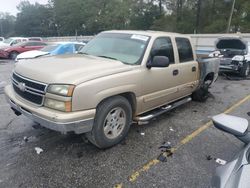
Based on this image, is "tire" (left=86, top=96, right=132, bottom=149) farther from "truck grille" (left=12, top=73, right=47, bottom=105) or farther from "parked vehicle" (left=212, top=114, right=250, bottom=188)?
"parked vehicle" (left=212, top=114, right=250, bottom=188)

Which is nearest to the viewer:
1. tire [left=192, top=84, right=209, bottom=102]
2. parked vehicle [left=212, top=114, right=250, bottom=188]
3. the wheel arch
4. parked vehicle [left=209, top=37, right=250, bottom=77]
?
parked vehicle [left=212, top=114, right=250, bottom=188]

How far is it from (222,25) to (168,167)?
39822 millimetres

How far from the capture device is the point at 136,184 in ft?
9.27

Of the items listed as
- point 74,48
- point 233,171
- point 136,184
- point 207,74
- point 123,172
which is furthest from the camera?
point 74,48

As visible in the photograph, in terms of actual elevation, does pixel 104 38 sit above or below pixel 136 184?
above

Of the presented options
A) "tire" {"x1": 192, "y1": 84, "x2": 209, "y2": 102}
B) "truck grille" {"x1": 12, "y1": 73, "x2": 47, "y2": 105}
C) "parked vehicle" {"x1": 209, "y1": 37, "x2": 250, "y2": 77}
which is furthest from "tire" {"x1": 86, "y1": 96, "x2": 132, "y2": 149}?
"parked vehicle" {"x1": 209, "y1": 37, "x2": 250, "y2": 77}

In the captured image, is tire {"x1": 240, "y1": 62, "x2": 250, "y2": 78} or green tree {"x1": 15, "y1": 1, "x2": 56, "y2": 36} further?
green tree {"x1": 15, "y1": 1, "x2": 56, "y2": 36}

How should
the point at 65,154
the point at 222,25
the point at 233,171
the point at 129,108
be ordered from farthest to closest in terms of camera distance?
the point at 222,25
the point at 129,108
the point at 65,154
the point at 233,171

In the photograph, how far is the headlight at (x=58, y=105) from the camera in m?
2.83

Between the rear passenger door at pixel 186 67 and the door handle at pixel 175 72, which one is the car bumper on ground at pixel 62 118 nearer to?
the door handle at pixel 175 72

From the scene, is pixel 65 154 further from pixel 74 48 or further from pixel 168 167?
pixel 74 48

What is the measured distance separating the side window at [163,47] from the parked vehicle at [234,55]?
6.71m

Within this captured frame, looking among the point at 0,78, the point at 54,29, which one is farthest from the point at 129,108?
the point at 54,29

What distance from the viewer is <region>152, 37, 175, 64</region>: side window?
4.17 meters
